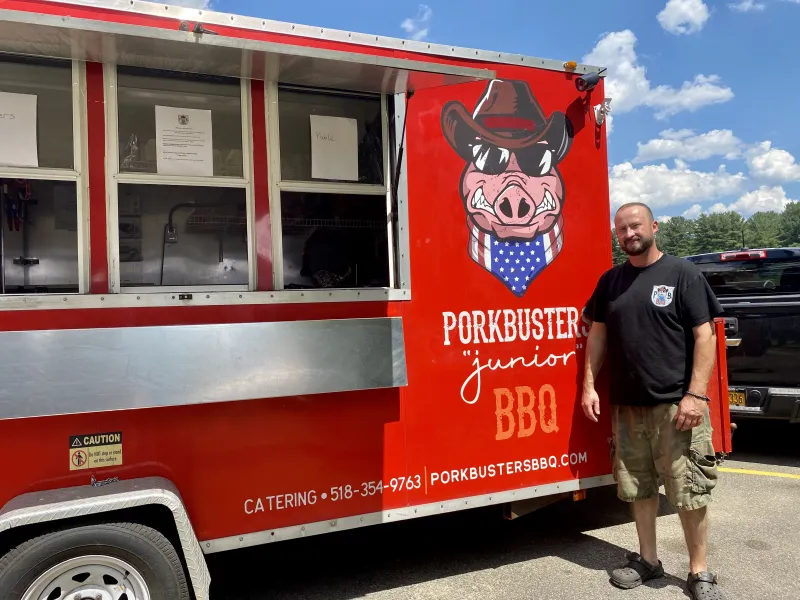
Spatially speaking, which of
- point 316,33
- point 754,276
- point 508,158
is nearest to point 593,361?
point 508,158

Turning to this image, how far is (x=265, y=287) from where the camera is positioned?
3096 mm

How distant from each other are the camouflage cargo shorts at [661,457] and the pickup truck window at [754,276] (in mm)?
3463

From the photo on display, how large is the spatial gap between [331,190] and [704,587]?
2.96 meters

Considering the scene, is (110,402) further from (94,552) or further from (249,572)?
(249,572)

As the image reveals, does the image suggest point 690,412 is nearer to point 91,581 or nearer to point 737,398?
point 91,581

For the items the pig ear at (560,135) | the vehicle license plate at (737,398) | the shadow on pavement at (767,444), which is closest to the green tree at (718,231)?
the shadow on pavement at (767,444)

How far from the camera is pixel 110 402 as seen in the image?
8.86 ft

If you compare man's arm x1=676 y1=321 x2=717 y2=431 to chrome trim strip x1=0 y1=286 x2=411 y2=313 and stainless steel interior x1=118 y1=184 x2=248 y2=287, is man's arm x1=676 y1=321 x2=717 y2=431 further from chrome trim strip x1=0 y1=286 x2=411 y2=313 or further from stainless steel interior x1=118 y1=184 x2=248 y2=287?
stainless steel interior x1=118 y1=184 x2=248 y2=287

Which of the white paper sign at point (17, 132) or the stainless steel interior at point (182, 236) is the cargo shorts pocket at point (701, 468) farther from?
the white paper sign at point (17, 132)

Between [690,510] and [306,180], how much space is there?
9.11 ft

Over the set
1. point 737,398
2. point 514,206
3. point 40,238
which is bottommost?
point 737,398

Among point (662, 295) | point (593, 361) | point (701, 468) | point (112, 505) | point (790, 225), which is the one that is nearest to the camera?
point (112, 505)

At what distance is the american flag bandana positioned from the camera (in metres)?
3.59

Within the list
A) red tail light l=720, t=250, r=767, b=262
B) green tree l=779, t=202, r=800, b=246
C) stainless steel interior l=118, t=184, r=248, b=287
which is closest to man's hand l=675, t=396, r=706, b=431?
stainless steel interior l=118, t=184, r=248, b=287
